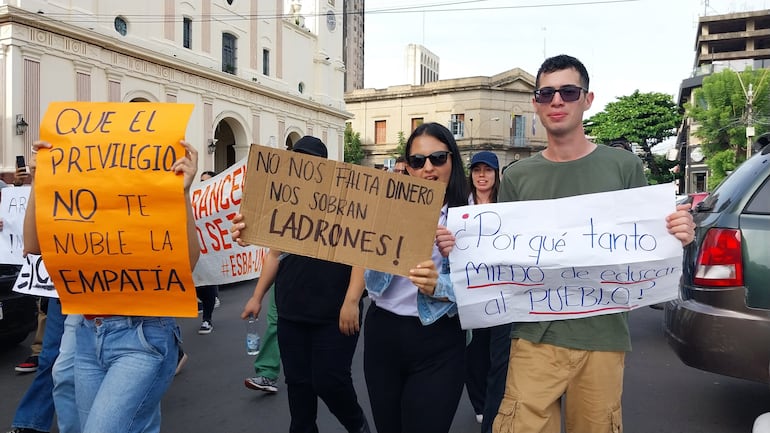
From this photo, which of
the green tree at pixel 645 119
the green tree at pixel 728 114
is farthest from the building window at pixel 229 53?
the green tree at pixel 645 119

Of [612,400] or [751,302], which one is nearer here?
[612,400]

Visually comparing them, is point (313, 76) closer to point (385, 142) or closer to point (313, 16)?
point (313, 16)

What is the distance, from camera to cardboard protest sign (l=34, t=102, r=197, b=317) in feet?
8.13

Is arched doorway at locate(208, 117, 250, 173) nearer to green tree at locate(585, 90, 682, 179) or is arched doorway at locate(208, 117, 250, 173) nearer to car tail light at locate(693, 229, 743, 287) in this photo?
car tail light at locate(693, 229, 743, 287)

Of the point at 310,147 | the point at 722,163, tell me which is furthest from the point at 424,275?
the point at 722,163

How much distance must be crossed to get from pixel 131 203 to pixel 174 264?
325mm

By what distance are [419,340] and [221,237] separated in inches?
113

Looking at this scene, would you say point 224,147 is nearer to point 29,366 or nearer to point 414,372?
point 29,366

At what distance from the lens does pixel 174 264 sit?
2.49 meters

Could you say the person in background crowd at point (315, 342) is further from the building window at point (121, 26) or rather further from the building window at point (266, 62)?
the building window at point (266, 62)

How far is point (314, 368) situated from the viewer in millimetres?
3258

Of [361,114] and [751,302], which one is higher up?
[361,114]

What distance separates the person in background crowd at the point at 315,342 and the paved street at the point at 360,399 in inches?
35.2

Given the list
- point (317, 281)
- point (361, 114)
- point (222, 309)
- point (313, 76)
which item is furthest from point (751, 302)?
point (361, 114)
